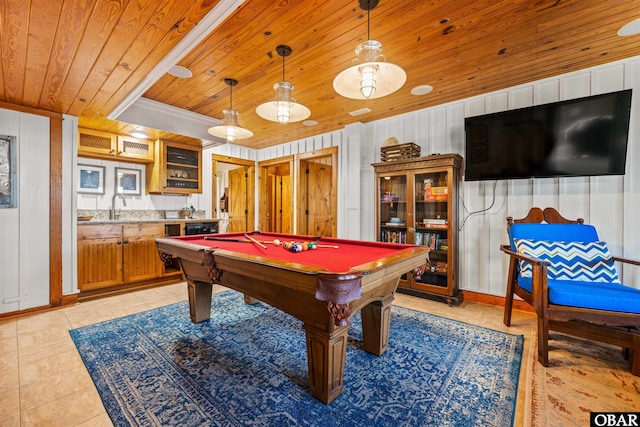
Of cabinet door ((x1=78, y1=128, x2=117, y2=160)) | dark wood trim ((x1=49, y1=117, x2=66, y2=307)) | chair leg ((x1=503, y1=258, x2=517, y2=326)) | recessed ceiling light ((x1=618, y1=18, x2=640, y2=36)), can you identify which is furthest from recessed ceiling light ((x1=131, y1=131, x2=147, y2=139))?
recessed ceiling light ((x1=618, y1=18, x2=640, y2=36))

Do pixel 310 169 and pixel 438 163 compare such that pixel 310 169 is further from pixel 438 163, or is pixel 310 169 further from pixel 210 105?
pixel 438 163

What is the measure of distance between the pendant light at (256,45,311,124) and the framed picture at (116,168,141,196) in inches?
127

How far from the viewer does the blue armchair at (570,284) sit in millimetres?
1876

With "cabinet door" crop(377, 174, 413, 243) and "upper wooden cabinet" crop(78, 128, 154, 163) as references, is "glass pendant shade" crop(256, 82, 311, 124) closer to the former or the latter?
"cabinet door" crop(377, 174, 413, 243)

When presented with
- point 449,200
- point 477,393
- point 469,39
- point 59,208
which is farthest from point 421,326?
point 59,208

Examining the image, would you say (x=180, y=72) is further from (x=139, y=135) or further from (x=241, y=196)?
(x=241, y=196)

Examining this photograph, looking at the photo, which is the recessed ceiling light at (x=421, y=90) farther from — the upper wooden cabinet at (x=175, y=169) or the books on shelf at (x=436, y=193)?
the upper wooden cabinet at (x=175, y=169)

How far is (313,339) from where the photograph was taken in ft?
5.22

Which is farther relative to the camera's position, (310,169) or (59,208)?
(310,169)

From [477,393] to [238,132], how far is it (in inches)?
111

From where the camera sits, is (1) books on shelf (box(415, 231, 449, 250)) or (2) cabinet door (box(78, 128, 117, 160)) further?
(2) cabinet door (box(78, 128, 117, 160))

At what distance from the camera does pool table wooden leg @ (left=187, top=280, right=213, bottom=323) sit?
2650 mm

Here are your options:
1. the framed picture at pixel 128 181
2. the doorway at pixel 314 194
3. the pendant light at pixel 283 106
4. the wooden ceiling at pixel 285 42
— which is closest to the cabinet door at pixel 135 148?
the framed picture at pixel 128 181

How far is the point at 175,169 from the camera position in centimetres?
440
